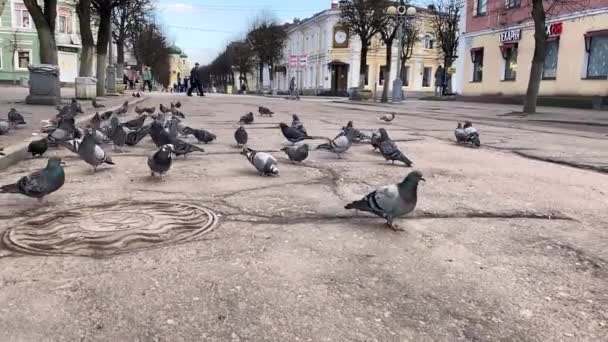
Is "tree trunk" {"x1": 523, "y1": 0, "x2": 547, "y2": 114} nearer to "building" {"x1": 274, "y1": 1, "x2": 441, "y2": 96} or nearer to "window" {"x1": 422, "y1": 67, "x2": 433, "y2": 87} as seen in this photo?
"building" {"x1": 274, "y1": 1, "x2": 441, "y2": 96}

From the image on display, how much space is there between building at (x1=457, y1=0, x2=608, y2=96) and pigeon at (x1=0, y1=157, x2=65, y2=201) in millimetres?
25531

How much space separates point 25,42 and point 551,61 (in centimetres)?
4976

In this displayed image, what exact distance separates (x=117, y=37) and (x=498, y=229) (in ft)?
139

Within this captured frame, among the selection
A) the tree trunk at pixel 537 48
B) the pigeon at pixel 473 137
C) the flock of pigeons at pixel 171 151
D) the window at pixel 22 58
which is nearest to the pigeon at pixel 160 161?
the flock of pigeons at pixel 171 151

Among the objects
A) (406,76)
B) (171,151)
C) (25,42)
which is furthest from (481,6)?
(25,42)

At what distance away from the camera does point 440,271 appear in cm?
298

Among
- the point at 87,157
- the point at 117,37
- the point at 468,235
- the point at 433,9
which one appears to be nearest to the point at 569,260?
the point at 468,235

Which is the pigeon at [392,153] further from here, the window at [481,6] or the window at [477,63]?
the window at [481,6]

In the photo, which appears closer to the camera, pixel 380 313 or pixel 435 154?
pixel 380 313

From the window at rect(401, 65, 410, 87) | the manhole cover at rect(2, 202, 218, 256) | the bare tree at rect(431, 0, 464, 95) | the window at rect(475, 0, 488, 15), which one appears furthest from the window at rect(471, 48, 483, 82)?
the manhole cover at rect(2, 202, 218, 256)

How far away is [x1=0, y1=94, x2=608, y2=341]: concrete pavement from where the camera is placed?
2330mm

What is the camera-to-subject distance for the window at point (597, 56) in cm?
2431

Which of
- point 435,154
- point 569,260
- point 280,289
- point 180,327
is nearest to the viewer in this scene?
point 180,327

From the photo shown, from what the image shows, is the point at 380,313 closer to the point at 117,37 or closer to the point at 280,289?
the point at 280,289
